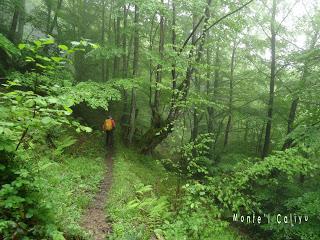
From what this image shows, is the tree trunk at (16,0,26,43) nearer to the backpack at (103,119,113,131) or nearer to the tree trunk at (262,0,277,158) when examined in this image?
the backpack at (103,119,113,131)

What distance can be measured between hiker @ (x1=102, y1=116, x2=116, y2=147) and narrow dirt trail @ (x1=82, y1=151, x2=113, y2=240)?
16.6ft

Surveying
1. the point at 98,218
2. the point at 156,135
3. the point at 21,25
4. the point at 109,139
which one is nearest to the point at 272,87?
the point at 156,135

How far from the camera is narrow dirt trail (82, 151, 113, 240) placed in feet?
21.7

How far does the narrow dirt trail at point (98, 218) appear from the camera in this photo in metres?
6.61

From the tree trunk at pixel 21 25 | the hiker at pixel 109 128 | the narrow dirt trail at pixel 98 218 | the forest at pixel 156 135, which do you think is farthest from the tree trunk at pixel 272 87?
the tree trunk at pixel 21 25

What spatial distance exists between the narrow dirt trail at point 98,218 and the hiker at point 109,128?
506 cm

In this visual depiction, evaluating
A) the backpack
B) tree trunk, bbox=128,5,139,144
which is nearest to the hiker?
the backpack

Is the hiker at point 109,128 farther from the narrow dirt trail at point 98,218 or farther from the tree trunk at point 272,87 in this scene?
the tree trunk at point 272,87

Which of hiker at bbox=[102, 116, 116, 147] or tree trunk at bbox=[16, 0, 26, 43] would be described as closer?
hiker at bbox=[102, 116, 116, 147]

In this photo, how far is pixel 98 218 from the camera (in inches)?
299

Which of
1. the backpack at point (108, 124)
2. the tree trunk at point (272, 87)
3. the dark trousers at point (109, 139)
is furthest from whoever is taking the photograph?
the tree trunk at point (272, 87)

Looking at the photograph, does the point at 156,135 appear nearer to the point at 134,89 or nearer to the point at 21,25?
the point at 134,89

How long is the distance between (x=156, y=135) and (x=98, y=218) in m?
9.59

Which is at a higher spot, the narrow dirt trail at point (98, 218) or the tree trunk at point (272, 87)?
the tree trunk at point (272, 87)
